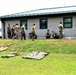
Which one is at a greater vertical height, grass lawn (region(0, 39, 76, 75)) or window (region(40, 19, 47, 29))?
window (region(40, 19, 47, 29))

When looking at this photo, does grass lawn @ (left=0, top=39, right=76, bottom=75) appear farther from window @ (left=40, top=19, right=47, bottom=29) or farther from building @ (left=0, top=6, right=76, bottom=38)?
window @ (left=40, top=19, right=47, bottom=29)

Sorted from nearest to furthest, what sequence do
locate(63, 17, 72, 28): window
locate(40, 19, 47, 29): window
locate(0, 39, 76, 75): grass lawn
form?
locate(0, 39, 76, 75): grass lawn → locate(63, 17, 72, 28): window → locate(40, 19, 47, 29): window

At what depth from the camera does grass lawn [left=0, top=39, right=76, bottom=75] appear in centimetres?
1255

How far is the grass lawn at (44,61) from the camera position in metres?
12.5

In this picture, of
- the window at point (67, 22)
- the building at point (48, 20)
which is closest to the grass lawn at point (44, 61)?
the building at point (48, 20)

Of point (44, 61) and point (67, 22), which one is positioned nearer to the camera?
point (44, 61)

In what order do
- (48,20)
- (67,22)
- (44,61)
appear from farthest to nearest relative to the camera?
1. (48,20)
2. (67,22)
3. (44,61)

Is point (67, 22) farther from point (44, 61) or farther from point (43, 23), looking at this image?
point (44, 61)

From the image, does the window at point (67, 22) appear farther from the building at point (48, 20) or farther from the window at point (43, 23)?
the window at point (43, 23)

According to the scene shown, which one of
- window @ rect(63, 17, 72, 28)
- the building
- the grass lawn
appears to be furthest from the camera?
window @ rect(63, 17, 72, 28)

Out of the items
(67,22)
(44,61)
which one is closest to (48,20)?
(67,22)

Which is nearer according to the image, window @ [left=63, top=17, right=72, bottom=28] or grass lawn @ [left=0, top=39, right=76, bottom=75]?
grass lawn @ [left=0, top=39, right=76, bottom=75]

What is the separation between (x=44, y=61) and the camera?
1544 cm

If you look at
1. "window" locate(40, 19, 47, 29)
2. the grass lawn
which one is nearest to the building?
"window" locate(40, 19, 47, 29)
